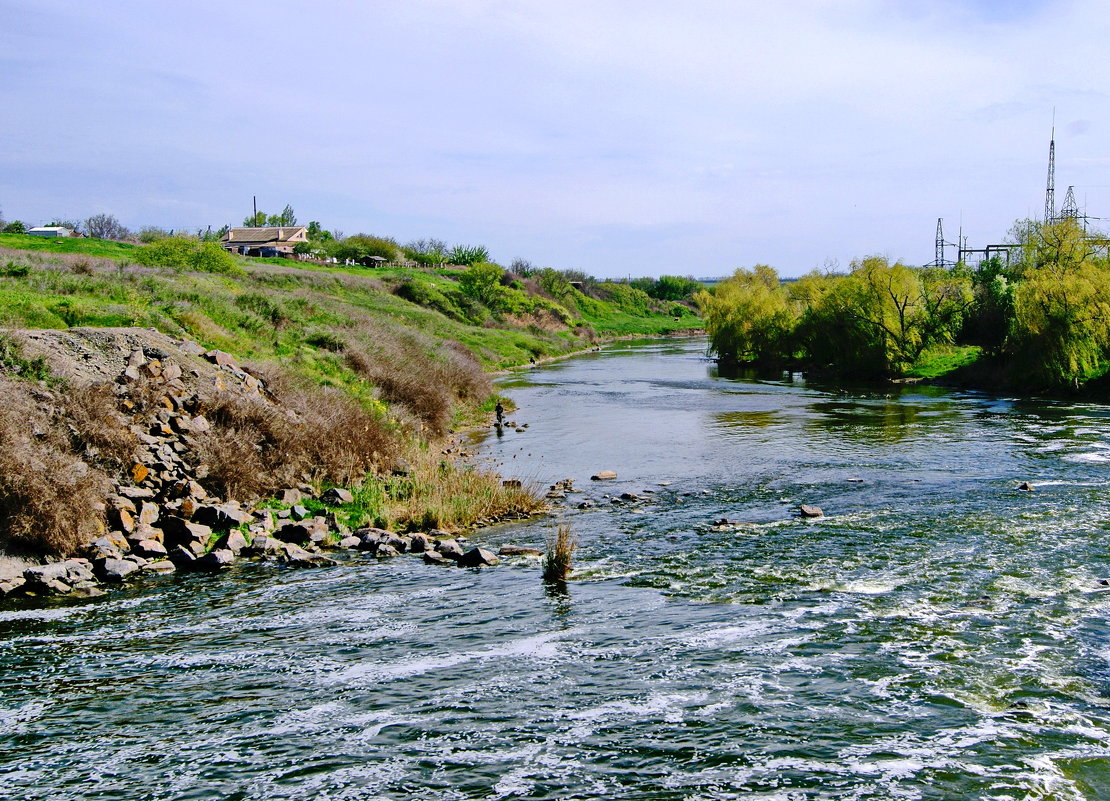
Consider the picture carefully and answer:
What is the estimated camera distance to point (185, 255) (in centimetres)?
5566

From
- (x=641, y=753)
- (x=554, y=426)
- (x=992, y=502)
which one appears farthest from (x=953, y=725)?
(x=554, y=426)

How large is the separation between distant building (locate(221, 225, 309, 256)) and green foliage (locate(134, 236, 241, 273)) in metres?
57.7

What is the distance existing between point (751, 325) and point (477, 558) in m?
59.7

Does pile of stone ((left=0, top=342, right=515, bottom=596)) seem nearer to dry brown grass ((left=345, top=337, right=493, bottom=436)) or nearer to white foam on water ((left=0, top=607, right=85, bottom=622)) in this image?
white foam on water ((left=0, top=607, right=85, bottom=622))

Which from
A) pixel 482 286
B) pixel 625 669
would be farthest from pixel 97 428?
pixel 482 286

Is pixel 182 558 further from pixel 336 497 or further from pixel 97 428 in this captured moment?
pixel 336 497

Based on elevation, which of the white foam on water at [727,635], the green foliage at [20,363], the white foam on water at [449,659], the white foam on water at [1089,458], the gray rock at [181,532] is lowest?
the white foam on water at [449,659]

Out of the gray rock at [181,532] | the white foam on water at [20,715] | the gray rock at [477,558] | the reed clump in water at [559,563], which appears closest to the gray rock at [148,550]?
the gray rock at [181,532]

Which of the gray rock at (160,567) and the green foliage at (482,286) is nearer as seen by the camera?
the gray rock at (160,567)

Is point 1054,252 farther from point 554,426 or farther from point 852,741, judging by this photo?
point 852,741

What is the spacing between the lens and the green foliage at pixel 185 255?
55.3 metres

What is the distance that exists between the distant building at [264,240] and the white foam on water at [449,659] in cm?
10960

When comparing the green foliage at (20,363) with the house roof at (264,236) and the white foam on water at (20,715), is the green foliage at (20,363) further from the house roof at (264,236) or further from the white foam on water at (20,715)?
the house roof at (264,236)

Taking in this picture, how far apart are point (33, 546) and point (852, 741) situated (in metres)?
13.7
